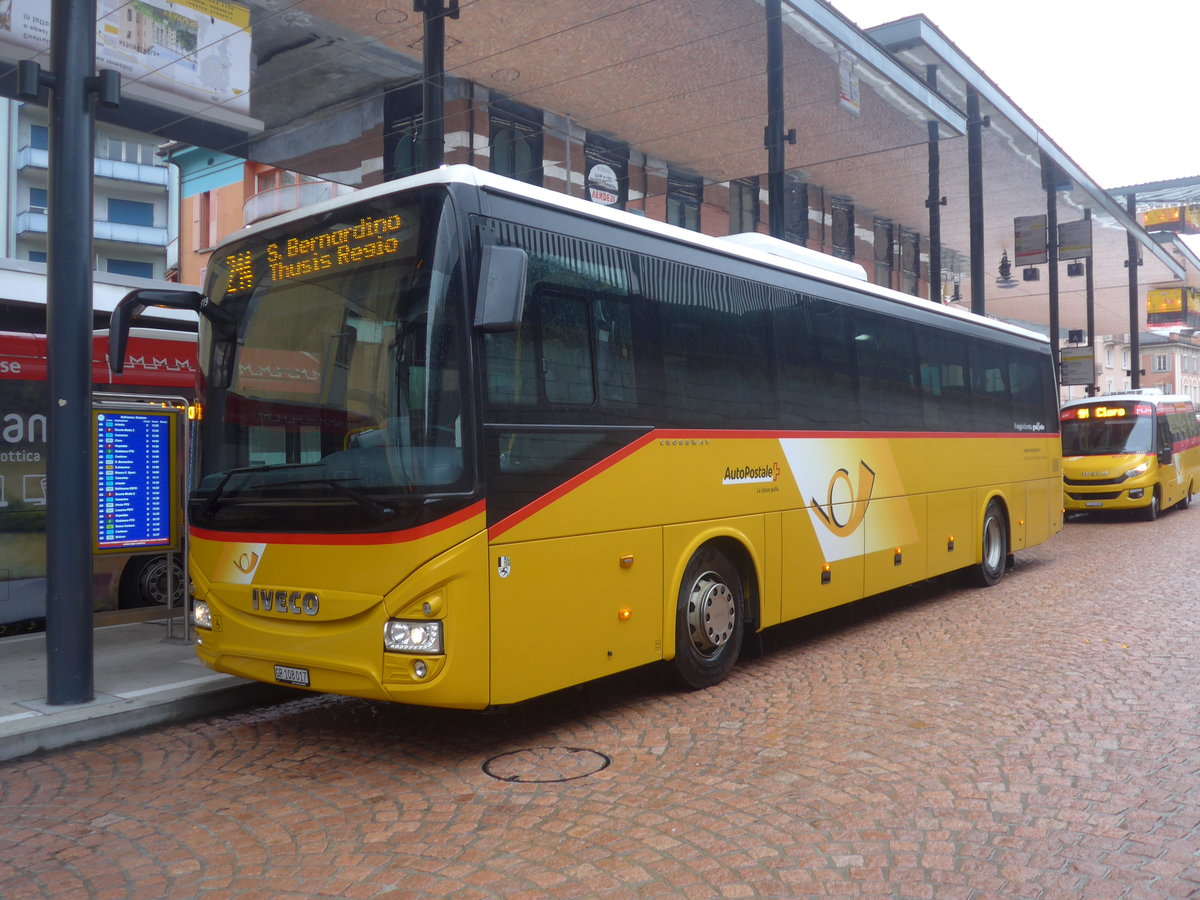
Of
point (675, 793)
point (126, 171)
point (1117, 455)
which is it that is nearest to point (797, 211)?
point (1117, 455)

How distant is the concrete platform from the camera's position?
19.8 ft

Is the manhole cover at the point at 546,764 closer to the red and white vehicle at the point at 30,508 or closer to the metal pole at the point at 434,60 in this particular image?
the red and white vehicle at the point at 30,508

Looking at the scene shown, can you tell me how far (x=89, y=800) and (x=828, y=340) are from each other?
20.8 feet

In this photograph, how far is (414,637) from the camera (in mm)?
5258

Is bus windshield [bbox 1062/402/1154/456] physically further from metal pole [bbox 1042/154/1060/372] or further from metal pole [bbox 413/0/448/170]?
metal pole [bbox 413/0/448/170]

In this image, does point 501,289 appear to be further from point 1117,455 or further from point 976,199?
point 1117,455

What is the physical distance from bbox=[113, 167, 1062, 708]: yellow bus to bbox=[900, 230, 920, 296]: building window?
964 inches

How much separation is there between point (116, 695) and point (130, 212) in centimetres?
5342

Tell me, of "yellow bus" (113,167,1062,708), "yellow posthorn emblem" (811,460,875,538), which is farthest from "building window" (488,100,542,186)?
"yellow bus" (113,167,1062,708)

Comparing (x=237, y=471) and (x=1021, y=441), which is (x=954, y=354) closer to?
(x=1021, y=441)

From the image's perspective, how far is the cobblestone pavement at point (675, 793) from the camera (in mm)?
3990

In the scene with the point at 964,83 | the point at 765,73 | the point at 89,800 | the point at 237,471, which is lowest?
the point at 89,800

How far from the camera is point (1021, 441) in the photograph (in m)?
13.3

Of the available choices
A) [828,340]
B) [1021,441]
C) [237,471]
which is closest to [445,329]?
[237,471]
